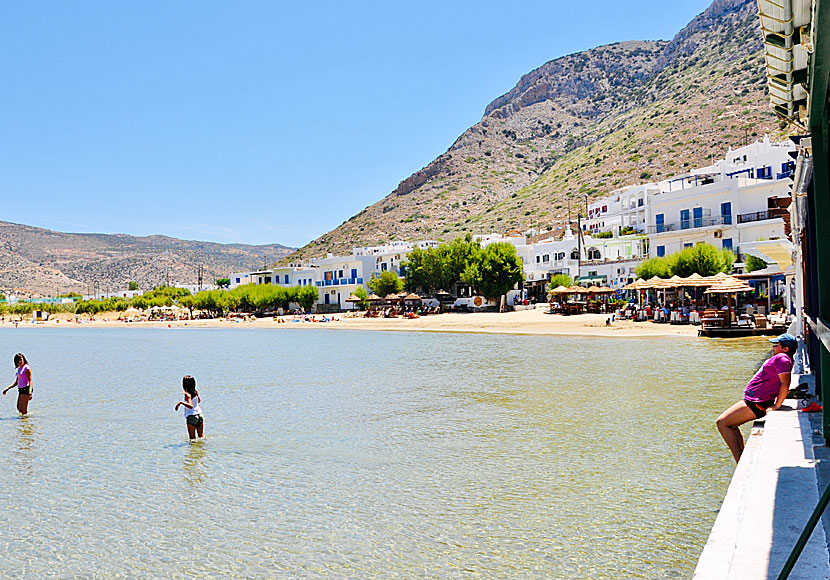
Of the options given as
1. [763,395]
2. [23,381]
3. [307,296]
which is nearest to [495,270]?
[307,296]

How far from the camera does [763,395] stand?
295 inches

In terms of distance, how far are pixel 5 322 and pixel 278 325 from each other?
53.8 meters

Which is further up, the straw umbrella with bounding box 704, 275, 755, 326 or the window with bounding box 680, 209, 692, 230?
the window with bounding box 680, 209, 692, 230

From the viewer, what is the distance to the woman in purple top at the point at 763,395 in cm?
736

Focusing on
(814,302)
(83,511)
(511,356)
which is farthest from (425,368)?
(83,511)

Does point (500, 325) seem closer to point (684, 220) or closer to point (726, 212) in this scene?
point (684, 220)

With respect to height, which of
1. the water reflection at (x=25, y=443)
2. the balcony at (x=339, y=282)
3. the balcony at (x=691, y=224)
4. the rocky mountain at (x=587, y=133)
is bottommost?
the water reflection at (x=25, y=443)

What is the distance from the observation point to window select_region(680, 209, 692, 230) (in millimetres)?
52250

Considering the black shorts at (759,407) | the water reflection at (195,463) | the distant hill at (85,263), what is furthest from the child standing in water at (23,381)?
the distant hill at (85,263)

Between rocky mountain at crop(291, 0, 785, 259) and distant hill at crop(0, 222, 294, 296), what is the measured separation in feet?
143

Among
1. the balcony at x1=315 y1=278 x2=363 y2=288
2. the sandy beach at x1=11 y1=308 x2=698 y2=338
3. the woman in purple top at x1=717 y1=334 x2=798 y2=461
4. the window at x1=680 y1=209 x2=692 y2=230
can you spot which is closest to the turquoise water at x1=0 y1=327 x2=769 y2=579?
the woman in purple top at x1=717 y1=334 x2=798 y2=461

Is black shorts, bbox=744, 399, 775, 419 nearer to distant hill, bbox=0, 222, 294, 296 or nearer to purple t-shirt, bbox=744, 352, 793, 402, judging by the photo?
purple t-shirt, bbox=744, 352, 793, 402

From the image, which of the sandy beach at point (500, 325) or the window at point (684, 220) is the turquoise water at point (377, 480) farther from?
the window at point (684, 220)

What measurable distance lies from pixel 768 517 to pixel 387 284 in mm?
65772
